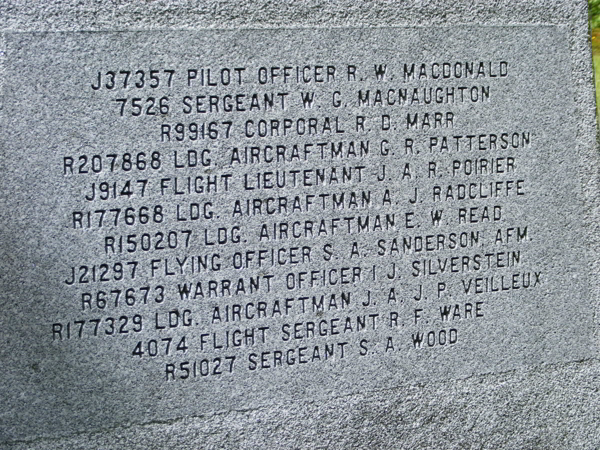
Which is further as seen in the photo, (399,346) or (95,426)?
(399,346)

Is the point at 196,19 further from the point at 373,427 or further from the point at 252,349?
the point at 373,427

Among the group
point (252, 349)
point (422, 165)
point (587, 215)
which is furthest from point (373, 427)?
point (587, 215)

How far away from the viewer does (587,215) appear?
2.93m

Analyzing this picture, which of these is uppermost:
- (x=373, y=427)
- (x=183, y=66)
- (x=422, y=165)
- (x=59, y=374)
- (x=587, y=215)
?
(x=183, y=66)

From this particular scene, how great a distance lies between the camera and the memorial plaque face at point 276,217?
2400 mm

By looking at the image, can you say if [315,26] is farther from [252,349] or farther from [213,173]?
[252,349]

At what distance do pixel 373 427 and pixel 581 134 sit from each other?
55.1 inches

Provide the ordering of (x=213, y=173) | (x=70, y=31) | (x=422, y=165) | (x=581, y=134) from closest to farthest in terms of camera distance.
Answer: (x=70, y=31) → (x=213, y=173) → (x=422, y=165) → (x=581, y=134)

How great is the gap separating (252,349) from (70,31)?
124 centimetres

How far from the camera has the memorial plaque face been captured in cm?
240

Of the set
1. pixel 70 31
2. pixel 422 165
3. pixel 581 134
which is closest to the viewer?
pixel 70 31

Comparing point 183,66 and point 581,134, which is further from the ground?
point 183,66

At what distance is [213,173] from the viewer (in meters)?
2.53

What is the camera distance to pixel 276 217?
2.60m
